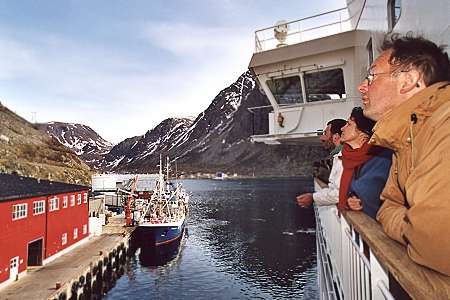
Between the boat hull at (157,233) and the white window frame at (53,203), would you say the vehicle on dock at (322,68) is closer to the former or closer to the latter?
the white window frame at (53,203)

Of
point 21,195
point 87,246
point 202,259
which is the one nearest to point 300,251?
point 202,259

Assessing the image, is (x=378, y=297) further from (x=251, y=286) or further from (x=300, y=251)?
(x=300, y=251)

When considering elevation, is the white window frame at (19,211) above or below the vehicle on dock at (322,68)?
below

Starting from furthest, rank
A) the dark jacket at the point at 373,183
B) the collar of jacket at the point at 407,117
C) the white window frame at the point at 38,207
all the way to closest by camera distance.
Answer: the white window frame at the point at 38,207 < the dark jacket at the point at 373,183 < the collar of jacket at the point at 407,117

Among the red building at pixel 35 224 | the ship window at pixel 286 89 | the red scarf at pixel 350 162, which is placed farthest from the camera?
the red building at pixel 35 224

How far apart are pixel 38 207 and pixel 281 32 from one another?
17061 mm

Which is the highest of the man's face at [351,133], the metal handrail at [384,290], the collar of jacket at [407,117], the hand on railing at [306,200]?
the man's face at [351,133]

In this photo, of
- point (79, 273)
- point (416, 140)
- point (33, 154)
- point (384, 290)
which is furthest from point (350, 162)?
point (33, 154)

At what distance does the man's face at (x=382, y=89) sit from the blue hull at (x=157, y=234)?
116 feet

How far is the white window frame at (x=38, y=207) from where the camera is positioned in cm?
2006

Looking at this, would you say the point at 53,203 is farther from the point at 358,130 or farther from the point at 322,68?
the point at 358,130

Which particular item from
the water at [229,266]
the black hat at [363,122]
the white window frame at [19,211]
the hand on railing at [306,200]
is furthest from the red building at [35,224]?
the black hat at [363,122]

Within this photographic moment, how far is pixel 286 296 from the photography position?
2411 cm

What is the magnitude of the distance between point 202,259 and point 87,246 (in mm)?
11743
